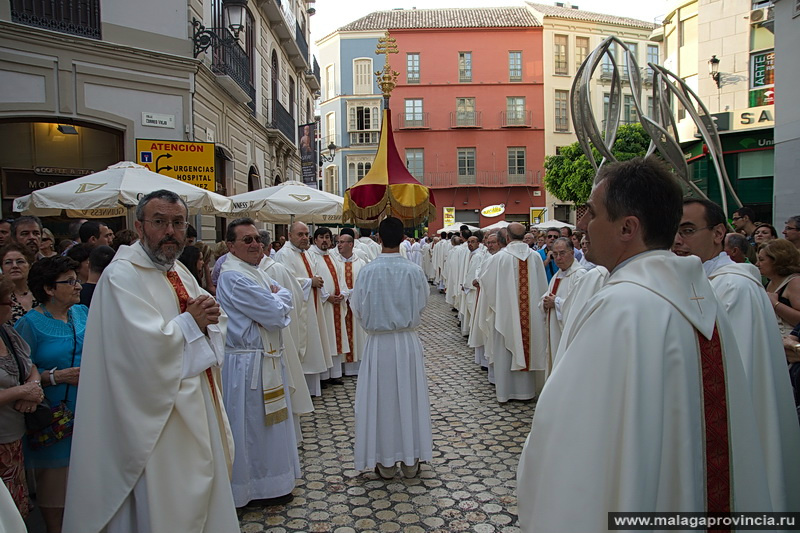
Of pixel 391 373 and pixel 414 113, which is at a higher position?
pixel 414 113

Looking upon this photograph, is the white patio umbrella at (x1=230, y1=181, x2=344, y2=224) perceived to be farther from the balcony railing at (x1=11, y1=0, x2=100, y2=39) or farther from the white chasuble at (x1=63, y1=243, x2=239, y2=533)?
the white chasuble at (x1=63, y1=243, x2=239, y2=533)

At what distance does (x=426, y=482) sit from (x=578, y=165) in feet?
97.5

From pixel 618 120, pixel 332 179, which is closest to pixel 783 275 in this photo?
pixel 618 120

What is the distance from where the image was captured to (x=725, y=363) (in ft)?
6.50

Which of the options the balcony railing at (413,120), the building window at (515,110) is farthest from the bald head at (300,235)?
the building window at (515,110)

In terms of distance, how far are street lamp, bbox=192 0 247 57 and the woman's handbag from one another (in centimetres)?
975

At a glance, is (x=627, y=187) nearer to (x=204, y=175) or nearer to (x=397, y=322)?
(x=397, y=322)

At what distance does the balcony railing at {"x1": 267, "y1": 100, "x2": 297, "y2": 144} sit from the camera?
21881 mm

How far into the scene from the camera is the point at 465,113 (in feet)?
131

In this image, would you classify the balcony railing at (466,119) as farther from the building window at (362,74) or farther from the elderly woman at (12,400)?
the elderly woman at (12,400)

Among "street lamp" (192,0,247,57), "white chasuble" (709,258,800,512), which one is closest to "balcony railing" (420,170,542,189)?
"street lamp" (192,0,247,57)

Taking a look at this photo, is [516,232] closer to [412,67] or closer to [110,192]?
[110,192]

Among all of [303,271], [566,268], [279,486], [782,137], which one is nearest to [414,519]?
[279,486]

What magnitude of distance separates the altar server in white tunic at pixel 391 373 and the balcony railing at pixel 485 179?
34.7 m
